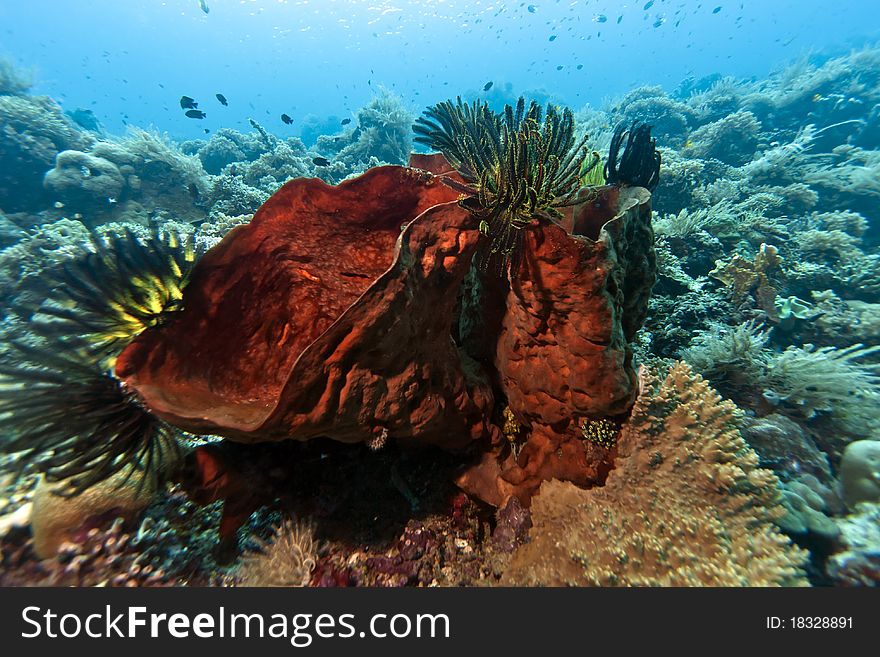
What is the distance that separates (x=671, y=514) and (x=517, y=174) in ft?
8.44

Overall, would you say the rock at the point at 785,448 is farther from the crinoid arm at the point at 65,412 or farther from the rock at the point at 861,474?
the crinoid arm at the point at 65,412

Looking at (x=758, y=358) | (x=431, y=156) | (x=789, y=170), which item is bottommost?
(x=758, y=358)

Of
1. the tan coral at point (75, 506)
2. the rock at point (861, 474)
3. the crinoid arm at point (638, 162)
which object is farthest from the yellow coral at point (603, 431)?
the tan coral at point (75, 506)

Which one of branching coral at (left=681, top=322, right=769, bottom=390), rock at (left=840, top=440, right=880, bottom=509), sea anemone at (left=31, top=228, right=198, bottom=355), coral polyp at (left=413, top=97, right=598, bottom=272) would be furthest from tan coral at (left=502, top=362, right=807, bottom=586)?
sea anemone at (left=31, top=228, right=198, bottom=355)

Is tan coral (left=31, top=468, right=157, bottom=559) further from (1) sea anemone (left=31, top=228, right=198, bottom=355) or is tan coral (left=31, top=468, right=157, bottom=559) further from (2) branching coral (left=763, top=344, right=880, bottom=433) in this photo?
(2) branching coral (left=763, top=344, right=880, bottom=433)

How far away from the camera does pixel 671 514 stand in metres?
2.53

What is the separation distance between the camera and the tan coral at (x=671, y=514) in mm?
2344

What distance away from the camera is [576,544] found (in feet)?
8.63

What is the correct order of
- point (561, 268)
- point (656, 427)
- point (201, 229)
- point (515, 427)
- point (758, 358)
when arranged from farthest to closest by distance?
point (201, 229)
point (758, 358)
point (515, 427)
point (656, 427)
point (561, 268)

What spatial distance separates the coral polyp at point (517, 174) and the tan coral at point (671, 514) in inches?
64.6

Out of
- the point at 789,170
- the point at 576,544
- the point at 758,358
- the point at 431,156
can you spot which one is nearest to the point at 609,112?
the point at 789,170

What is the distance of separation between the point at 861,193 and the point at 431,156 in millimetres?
14004

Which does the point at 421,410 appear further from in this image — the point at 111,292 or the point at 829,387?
the point at 829,387
